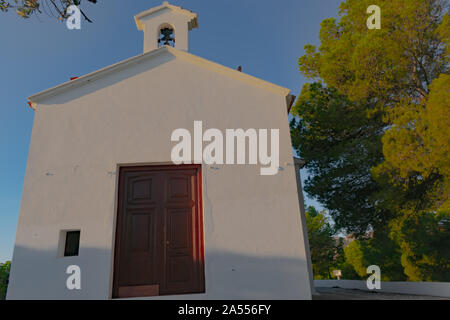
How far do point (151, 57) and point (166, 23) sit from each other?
6.14 ft

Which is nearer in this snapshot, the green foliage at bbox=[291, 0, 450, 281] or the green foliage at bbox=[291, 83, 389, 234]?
the green foliage at bbox=[291, 0, 450, 281]

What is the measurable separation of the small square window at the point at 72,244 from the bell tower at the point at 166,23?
18.2 feet

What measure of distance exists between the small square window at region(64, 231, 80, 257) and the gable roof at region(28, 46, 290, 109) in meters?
3.41

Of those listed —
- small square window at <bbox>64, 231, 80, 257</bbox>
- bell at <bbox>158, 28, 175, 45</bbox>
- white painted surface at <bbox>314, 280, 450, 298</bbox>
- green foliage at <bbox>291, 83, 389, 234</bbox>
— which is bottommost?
white painted surface at <bbox>314, 280, 450, 298</bbox>

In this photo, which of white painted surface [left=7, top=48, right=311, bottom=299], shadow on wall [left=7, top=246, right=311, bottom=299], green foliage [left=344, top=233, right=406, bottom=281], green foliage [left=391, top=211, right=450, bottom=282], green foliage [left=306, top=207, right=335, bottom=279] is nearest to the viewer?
shadow on wall [left=7, top=246, right=311, bottom=299]

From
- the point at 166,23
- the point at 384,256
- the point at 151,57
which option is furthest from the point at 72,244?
the point at 384,256

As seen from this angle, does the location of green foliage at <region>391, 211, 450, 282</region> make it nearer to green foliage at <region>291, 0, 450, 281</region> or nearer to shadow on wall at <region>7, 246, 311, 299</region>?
green foliage at <region>291, 0, 450, 281</region>

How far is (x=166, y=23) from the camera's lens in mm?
9031

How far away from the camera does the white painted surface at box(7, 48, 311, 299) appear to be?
20.0 feet

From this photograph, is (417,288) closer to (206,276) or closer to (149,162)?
(206,276)

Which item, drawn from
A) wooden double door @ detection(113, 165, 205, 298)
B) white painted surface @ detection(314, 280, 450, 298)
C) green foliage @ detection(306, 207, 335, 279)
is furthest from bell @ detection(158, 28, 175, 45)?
green foliage @ detection(306, 207, 335, 279)

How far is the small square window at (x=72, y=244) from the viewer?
6.43 metres

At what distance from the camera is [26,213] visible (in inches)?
256

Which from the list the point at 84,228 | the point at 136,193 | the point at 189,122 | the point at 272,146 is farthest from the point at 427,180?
the point at 84,228
